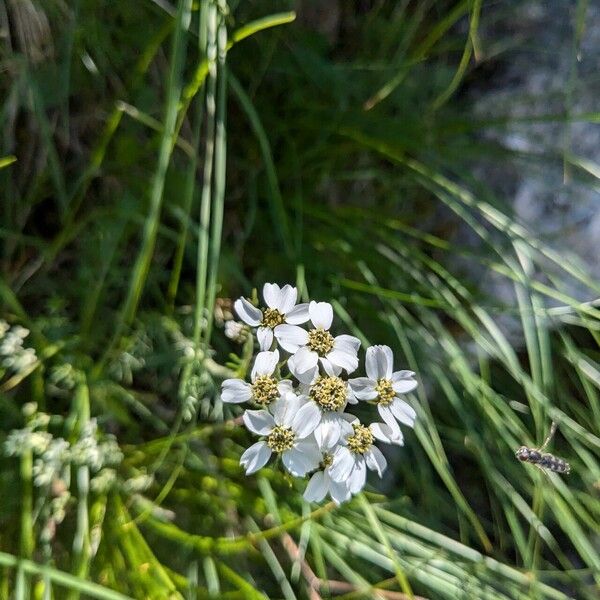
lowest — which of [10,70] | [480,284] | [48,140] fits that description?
[480,284]

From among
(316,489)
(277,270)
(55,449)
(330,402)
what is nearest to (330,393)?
(330,402)

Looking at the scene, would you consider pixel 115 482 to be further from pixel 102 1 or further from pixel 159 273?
pixel 102 1

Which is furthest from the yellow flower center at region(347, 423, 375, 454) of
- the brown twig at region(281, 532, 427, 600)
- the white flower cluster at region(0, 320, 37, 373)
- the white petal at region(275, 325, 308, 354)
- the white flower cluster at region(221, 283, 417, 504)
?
the white flower cluster at region(0, 320, 37, 373)

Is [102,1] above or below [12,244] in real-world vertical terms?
above

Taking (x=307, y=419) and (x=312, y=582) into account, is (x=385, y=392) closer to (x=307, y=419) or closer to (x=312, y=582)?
(x=307, y=419)

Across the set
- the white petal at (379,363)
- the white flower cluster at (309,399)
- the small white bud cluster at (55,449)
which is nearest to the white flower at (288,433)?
the white flower cluster at (309,399)

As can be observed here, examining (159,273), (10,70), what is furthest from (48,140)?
(159,273)

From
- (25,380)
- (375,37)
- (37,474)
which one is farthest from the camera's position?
(375,37)
